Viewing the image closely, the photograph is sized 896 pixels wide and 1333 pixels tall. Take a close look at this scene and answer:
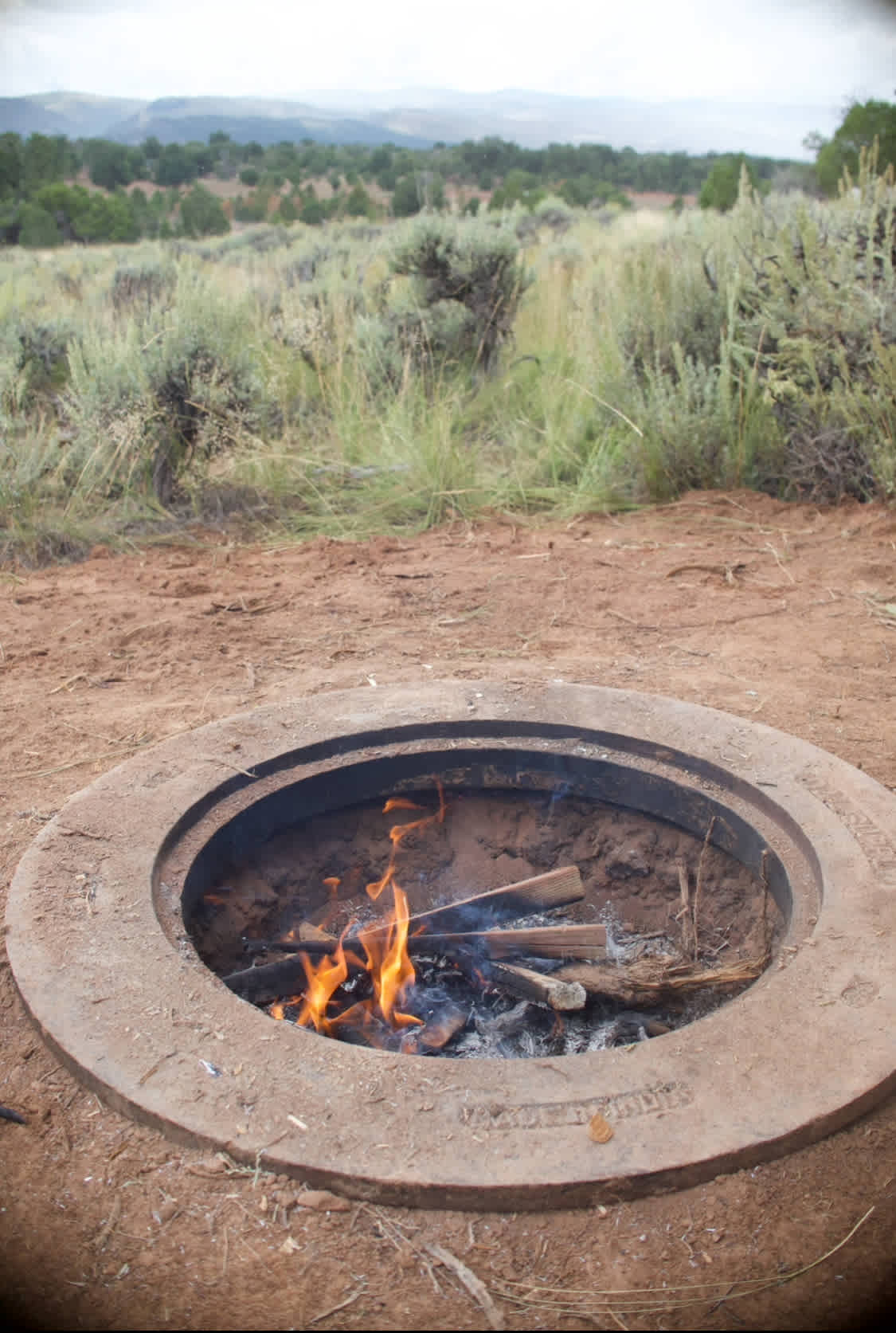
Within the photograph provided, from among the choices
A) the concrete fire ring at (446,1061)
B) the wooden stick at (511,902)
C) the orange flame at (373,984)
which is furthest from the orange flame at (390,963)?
the concrete fire ring at (446,1061)

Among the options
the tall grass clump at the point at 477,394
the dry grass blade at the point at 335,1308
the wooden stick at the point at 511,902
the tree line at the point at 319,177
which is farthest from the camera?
the tree line at the point at 319,177

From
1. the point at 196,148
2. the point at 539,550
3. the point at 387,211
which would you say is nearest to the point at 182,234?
the point at 387,211

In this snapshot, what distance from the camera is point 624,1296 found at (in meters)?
1.35

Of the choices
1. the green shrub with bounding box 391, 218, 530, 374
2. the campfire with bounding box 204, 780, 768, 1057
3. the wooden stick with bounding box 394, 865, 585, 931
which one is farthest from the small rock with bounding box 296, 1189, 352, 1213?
the green shrub with bounding box 391, 218, 530, 374

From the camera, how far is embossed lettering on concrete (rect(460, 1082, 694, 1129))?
154 centimetres

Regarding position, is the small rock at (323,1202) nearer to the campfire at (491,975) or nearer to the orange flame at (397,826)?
the campfire at (491,975)

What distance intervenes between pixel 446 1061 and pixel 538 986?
60 cm

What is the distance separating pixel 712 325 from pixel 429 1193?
5.27 m

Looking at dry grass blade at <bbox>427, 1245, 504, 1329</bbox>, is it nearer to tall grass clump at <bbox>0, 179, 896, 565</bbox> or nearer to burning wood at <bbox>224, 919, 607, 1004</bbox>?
burning wood at <bbox>224, 919, 607, 1004</bbox>

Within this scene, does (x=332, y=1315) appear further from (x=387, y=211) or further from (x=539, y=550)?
(x=387, y=211)

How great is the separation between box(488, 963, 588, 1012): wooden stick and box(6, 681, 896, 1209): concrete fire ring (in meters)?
0.44

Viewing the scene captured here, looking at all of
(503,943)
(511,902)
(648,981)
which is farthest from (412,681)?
(648,981)

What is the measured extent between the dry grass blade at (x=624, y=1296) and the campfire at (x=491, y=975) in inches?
31.5

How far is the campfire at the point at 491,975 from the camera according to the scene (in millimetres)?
2197
